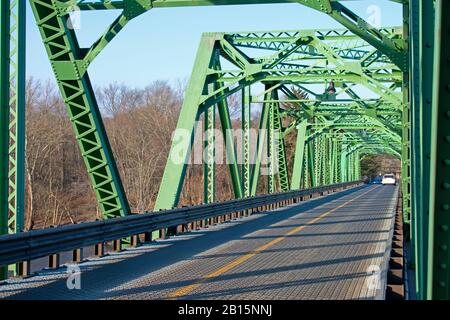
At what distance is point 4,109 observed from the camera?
→ 27.9 feet

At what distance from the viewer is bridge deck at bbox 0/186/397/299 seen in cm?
817

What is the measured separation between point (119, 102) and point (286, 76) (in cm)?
3638

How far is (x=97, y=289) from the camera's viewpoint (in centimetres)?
840

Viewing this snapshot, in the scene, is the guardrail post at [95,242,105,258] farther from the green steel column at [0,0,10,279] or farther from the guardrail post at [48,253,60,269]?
the green steel column at [0,0,10,279]

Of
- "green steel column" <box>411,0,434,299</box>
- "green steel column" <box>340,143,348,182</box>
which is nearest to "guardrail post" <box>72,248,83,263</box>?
"green steel column" <box>411,0,434,299</box>

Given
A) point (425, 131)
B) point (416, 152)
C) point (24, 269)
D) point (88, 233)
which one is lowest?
point (24, 269)

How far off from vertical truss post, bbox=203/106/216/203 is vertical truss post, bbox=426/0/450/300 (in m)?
17.2

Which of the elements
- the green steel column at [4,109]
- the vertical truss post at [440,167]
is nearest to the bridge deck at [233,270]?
the green steel column at [4,109]

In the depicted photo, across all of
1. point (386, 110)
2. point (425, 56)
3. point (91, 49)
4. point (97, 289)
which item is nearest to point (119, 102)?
point (386, 110)

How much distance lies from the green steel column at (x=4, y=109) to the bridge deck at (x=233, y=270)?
1.02 metres

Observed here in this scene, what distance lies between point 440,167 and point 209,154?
17837 mm

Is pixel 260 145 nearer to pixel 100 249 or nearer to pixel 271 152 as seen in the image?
pixel 271 152

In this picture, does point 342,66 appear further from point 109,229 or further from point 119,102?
point 119,102

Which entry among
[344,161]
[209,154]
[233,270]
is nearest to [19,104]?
[233,270]
